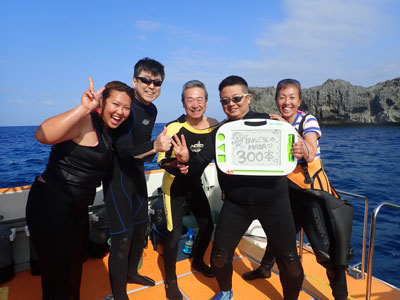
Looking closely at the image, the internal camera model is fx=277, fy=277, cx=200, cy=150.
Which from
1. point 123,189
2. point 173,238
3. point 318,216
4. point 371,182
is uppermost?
point 123,189

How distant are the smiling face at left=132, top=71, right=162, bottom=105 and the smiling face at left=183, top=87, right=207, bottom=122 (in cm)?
30

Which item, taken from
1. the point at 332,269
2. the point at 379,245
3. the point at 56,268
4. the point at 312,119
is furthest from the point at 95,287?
the point at 379,245

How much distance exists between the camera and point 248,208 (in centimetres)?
239

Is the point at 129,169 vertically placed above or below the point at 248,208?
above

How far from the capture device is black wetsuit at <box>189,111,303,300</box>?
233cm

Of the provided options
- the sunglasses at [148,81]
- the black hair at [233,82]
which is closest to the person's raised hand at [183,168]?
the black hair at [233,82]

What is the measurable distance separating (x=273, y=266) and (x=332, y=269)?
3.69 ft

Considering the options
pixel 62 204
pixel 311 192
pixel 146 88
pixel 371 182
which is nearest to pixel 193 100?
pixel 146 88

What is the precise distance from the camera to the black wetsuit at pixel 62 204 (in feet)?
6.38

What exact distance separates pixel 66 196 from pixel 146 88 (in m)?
1.26

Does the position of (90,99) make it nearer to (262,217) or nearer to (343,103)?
(262,217)

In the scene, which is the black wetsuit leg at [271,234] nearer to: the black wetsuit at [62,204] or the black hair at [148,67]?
the black wetsuit at [62,204]

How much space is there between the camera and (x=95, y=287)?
10.2 ft

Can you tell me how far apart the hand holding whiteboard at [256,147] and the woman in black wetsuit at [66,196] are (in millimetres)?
920
